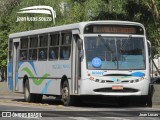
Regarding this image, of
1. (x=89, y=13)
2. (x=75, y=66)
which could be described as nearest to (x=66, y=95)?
(x=75, y=66)

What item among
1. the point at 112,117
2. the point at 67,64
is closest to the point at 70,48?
the point at 67,64

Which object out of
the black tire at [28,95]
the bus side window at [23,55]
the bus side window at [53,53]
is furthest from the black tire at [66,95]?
the bus side window at [23,55]

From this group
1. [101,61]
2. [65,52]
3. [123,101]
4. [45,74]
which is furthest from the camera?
[45,74]

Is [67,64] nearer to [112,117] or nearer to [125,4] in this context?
[112,117]

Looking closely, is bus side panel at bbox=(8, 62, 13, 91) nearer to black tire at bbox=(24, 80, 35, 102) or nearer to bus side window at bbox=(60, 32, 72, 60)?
black tire at bbox=(24, 80, 35, 102)

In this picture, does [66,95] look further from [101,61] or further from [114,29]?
[114,29]

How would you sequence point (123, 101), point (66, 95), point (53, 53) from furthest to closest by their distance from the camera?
point (53, 53) → point (123, 101) → point (66, 95)

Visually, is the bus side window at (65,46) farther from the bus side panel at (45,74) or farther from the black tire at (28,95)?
the black tire at (28,95)

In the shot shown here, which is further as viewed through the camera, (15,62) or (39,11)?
(39,11)

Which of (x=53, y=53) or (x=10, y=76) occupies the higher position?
(x=53, y=53)

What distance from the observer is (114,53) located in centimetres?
2227

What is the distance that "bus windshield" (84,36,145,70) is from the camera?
72.5 ft

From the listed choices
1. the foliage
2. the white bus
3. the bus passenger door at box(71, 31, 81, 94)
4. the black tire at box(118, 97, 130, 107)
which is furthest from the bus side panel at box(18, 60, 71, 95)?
the foliage

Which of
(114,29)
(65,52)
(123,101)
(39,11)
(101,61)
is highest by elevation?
(39,11)
